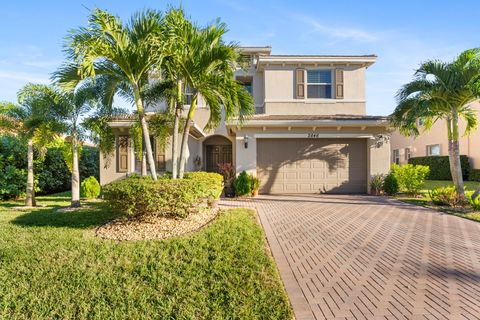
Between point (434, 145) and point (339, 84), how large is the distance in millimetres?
14199

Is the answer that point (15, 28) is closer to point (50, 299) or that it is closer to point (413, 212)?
point (50, 299)

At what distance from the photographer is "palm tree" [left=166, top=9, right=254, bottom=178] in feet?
24.6

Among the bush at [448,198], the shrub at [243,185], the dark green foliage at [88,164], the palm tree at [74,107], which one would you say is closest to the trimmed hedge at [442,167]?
the bush at [448,198]

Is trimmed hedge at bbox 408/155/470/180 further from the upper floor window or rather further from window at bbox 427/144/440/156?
the upper floor window

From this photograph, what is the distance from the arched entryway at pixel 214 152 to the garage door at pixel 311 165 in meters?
3.61

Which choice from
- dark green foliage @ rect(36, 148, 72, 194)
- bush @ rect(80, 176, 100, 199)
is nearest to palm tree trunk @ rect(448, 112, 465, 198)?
bush @ rect(80, 176, 100, 199)

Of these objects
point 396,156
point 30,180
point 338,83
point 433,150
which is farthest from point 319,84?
point 396,156

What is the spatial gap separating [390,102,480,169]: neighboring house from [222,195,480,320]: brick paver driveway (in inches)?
443

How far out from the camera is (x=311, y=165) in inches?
570

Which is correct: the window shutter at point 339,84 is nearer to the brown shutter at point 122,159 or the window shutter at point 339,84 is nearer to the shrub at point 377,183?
the shrub at point 377,183

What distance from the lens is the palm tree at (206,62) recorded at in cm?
749

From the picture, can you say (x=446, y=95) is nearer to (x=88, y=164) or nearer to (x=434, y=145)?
(x=434, y=145)

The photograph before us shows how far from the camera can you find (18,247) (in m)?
5.89

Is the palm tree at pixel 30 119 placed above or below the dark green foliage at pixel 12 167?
above
